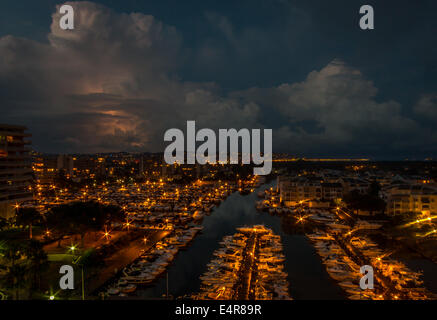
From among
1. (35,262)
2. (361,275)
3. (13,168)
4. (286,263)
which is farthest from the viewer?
(13,168)

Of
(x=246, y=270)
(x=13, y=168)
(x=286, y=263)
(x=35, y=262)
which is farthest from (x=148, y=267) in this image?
(x=13, y=168)

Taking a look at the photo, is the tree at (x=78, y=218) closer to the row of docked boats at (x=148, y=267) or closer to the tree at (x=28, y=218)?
the tree at (x=28, y=218)

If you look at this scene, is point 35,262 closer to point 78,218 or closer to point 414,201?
point 78,218

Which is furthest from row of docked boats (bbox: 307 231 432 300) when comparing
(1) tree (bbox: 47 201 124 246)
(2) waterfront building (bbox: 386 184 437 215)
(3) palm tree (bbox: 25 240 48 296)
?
(1) tree (bbox: 47 201 124 246)

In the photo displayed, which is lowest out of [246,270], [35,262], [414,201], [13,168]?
[246,270]

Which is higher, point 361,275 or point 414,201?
point 414,201

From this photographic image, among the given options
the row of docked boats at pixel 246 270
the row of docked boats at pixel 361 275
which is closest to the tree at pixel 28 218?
the row of docked boats at pixel 246 270

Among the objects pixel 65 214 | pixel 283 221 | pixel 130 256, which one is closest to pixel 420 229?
pixel 283 221

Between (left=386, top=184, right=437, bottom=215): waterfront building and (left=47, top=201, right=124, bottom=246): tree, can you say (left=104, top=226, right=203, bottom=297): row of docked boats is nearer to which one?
(left=47, top=201, right=124, bottom=246): tree
